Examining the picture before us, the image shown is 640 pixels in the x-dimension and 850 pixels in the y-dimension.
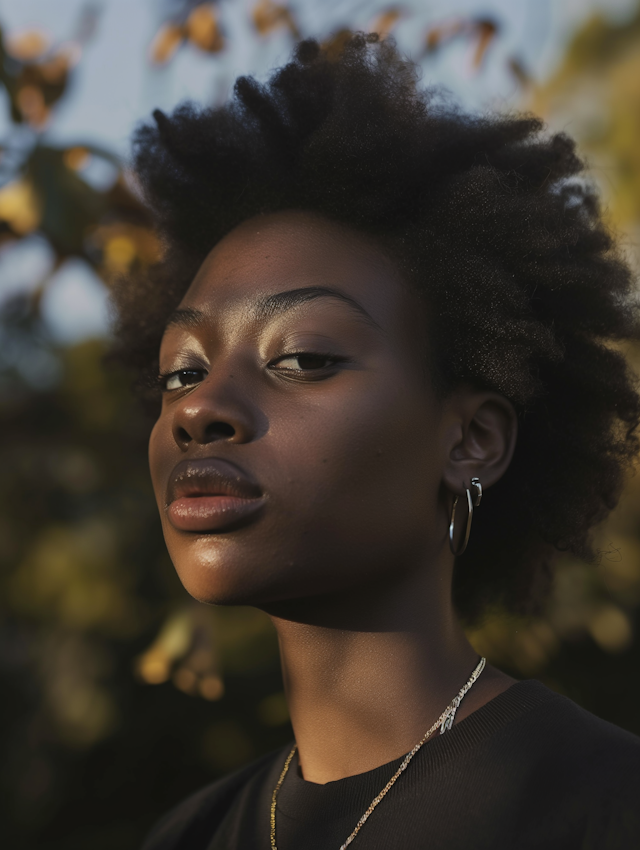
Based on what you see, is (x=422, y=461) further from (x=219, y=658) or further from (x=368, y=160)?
(x=219, y=658)

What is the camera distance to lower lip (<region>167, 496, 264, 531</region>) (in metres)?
1.72

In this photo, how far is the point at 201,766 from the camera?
3.70 m

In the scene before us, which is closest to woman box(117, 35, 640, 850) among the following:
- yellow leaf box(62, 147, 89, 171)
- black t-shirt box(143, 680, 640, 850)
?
black t-shirt box(143, 680, 640, 850)

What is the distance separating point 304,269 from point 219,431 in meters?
0.42

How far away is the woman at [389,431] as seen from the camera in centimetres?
173

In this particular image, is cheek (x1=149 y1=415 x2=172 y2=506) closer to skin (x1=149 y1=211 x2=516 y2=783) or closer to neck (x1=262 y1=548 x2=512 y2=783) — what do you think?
skin (x1=149 y1=211 x2=516 y2=783)

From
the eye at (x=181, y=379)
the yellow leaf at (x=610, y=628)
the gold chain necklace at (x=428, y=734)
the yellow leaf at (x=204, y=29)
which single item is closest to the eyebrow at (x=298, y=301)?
the eye at (x=181, y=379)

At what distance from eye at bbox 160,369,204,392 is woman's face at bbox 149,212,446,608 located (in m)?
0.02

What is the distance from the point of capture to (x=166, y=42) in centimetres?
289

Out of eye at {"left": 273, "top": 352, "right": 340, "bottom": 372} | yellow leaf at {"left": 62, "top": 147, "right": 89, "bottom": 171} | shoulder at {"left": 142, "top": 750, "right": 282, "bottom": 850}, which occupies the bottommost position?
shoulder at {"left": 142, "top": 750, "right": 282, "bottom": 850}

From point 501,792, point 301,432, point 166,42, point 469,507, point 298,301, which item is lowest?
point 501,792

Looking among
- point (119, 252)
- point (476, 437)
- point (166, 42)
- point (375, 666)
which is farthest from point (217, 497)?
point (166, 42)

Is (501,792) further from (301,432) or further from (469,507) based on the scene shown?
(301,432)

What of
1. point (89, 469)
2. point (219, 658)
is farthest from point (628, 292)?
point (89, 469)
